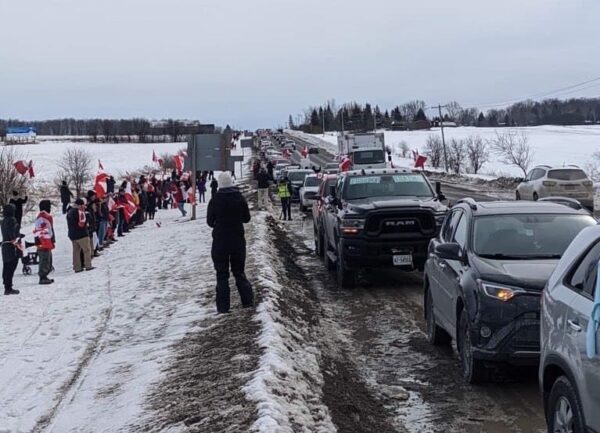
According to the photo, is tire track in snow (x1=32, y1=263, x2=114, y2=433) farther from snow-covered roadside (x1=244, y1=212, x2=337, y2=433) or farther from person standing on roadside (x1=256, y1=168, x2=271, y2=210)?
person standing on roadside (x1=256, y1=168, x2=271, y2=210)

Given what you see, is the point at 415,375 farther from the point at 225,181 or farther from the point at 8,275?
the point at 8,275

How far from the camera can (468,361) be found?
284 inches

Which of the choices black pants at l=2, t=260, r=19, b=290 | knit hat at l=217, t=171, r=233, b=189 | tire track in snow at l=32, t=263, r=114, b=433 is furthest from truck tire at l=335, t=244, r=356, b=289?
black pants at l=2, t=260, r=19, b=290

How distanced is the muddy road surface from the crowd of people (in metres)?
5.57

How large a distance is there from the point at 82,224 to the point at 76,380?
30.1 feet

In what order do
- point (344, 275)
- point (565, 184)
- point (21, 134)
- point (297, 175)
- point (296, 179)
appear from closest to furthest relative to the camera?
point (344, 275)
point (565, 184)
point (296, 179)
point (297, 175)
point (21, 134)

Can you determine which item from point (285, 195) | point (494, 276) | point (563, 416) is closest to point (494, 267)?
point (494, 276)

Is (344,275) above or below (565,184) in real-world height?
below

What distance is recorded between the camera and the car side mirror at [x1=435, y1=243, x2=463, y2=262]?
25.0 feet

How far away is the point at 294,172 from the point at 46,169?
50311mm

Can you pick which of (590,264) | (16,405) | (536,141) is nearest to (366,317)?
(16,405)

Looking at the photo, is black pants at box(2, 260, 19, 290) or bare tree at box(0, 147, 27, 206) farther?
bare tree at box(0, 147, 27, 206)

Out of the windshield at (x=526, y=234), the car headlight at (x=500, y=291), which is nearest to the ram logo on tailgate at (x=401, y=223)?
the windshield at (x=526, y=234)

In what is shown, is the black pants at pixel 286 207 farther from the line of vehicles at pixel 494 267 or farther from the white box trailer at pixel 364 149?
the line of vehicles at pixel 494 267
